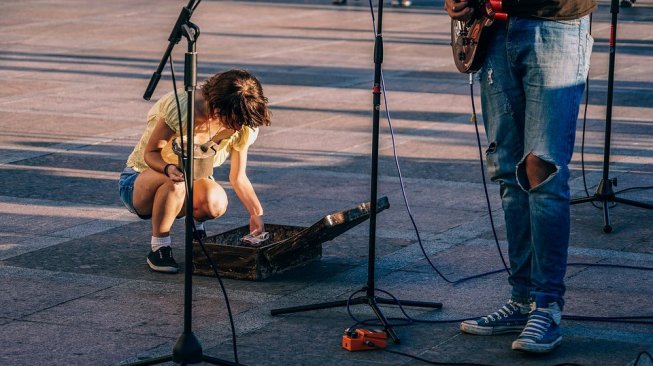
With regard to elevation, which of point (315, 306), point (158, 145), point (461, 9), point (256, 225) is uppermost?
point (461, 9)

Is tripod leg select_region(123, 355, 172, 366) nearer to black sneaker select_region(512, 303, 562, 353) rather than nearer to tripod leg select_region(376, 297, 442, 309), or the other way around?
tripod leg select_region(376, 297, 442, 309)

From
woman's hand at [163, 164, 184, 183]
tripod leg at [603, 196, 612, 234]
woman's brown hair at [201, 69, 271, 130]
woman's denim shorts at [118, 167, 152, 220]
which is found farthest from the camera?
tripod leg at [603, 196, 612, 234]

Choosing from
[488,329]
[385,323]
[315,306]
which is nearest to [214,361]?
[385,323]

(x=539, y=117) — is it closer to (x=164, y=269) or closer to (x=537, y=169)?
(x=537, y=169)

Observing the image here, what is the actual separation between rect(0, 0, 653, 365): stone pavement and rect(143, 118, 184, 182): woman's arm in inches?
22.8

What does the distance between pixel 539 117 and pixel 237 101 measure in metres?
1.60

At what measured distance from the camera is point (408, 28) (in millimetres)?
20719

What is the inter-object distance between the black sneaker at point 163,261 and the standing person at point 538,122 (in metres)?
1.80

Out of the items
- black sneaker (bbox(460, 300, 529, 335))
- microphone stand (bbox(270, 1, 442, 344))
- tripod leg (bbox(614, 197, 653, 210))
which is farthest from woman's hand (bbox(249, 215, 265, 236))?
tripod leg (bbox(614, 197, 653, 210))

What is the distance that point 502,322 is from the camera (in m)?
5.43

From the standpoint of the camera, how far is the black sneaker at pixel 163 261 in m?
6.52

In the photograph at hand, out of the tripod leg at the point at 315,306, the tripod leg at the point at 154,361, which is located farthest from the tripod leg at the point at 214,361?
the tripod leg at the point at 315,306

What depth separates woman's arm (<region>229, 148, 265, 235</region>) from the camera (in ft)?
21.7

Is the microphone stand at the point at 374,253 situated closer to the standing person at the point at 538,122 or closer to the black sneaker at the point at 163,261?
the standing person at the point at 538,122
